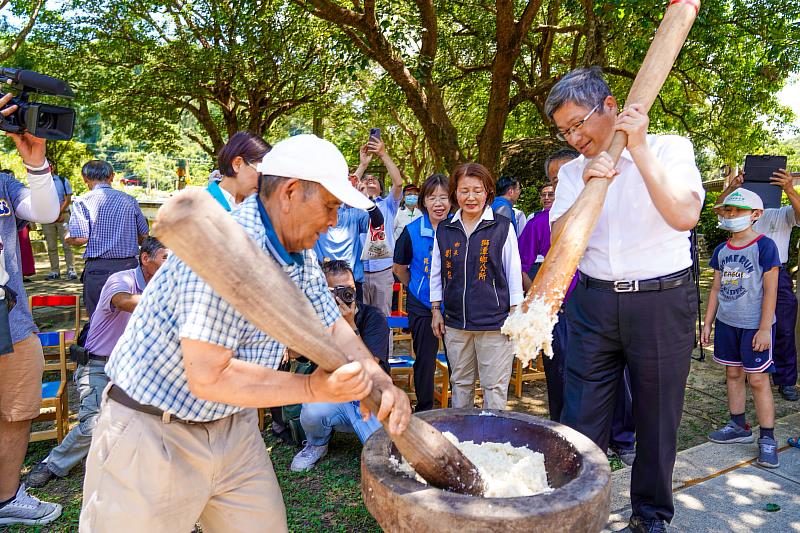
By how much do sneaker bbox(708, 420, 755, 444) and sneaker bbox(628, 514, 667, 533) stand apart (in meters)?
1.64

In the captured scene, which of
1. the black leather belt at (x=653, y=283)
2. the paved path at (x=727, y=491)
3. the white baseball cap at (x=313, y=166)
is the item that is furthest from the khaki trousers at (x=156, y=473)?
the paved path at (x=727, y=491)

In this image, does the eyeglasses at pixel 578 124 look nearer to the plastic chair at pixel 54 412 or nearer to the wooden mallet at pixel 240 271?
the wooden mallet at pixel 240 271

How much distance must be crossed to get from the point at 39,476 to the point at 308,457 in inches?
65.3

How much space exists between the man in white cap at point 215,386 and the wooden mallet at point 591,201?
62 centimetres

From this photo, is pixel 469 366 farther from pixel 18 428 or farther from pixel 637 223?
pixel 18 428

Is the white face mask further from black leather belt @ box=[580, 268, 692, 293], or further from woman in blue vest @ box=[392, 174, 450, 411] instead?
woman in blue vest @ box=[392, 174, 450, 411]

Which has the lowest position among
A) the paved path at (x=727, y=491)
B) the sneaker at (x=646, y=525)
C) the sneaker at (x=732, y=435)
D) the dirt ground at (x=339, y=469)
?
the dirt ground at (x=339, y=469)

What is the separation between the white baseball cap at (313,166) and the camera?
1.62 meters

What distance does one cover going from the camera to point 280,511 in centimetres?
217

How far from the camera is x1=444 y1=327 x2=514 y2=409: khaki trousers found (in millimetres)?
3953

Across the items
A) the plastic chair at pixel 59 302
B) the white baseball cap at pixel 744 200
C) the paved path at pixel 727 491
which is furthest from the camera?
the plastic chair at pixel 59 302

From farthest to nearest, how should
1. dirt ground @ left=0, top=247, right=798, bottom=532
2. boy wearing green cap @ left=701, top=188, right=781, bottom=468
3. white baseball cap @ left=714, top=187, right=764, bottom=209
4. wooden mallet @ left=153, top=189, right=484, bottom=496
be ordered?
white baseball cap @ left=714, top=187, right=764, bottom=209 < boy wearing green cap @ left=701, top=188, right=781, bottom=468 < dirt ground @ left=0, top=247, right=798, bottom=532 < wooden mallet @ left=153, top=189, right=484, bottom=496

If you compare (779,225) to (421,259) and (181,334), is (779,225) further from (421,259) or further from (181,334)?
(181,334)

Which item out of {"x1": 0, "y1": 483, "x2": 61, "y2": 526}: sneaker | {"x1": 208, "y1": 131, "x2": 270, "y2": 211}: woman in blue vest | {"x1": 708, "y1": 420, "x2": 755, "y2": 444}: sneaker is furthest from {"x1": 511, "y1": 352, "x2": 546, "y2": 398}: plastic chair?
{"x1": 0, "y1": 483, "x2": 61, "y2": 526}: sneaker
